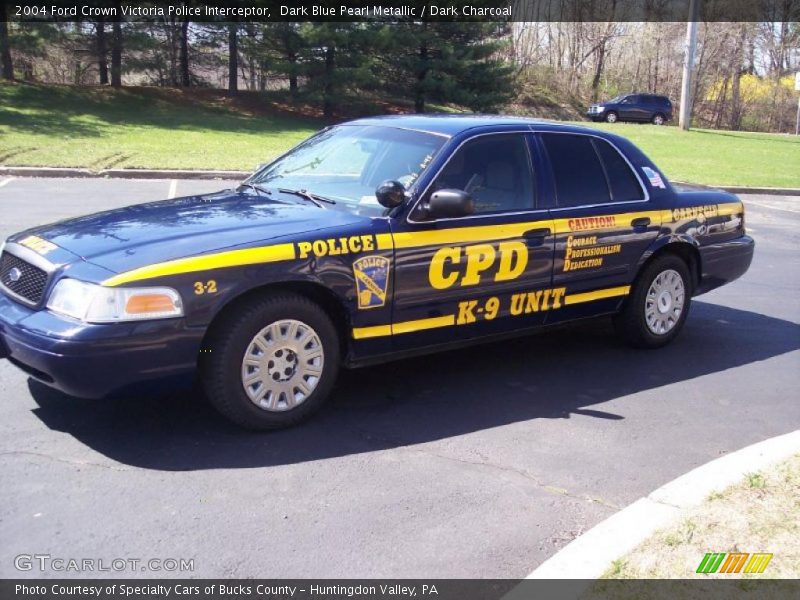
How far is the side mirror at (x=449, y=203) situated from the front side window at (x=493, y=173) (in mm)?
245

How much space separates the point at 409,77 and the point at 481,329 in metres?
27.6

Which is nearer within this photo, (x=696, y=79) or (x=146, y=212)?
(x=146, y=212)

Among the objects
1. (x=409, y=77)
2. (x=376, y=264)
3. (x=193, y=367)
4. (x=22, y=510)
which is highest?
(x=409, y=77)

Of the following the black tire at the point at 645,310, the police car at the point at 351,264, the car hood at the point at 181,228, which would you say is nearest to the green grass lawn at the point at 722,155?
the black tire at the point at 645,310

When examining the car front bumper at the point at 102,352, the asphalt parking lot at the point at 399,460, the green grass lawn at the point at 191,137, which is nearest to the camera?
the asphalt parking lot at the point at 399,460

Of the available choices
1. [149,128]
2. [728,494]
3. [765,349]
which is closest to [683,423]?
[728,494]

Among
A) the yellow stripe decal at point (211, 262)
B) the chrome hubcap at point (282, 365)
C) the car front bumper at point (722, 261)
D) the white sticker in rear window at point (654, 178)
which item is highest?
the white sticker in rear window at point (654, 178)

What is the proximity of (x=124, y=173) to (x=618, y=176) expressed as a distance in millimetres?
11314

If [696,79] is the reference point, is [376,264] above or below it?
below

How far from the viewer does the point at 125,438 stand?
438cm

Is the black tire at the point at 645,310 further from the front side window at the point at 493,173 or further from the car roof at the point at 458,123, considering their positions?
the front side window at the point at 493,173

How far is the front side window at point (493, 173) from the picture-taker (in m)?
5.16

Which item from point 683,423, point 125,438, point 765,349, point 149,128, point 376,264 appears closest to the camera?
point 125,438

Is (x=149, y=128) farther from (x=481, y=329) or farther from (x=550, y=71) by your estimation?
(x=550, y=71)
